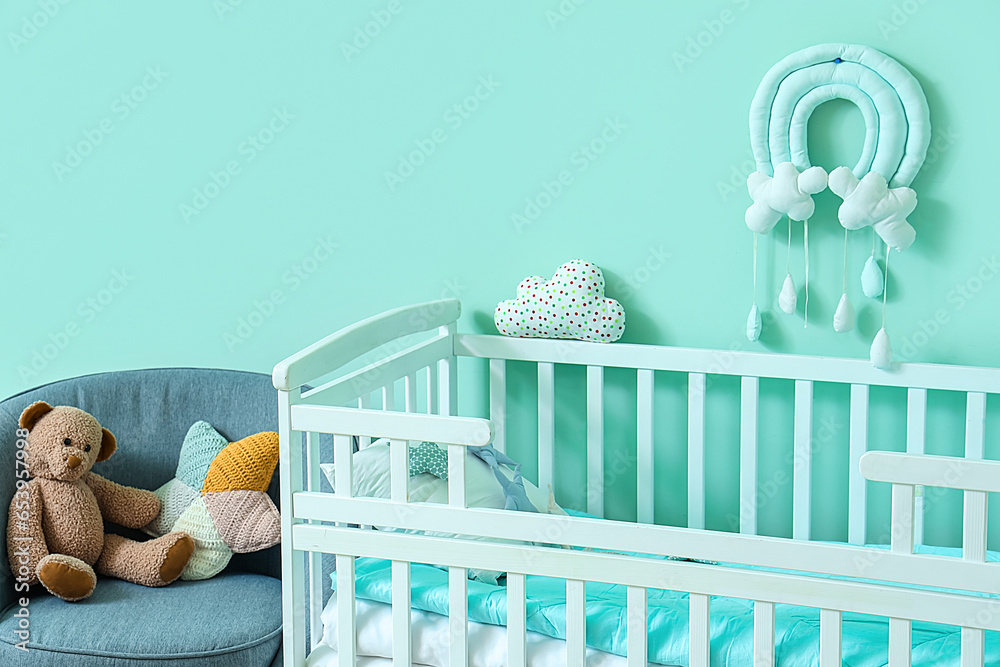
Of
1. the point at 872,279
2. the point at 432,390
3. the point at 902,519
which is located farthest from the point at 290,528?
the point at 872,279

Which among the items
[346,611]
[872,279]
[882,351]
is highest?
[872,279]

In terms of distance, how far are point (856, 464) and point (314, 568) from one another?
1060 millimetres

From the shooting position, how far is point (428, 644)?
149cm

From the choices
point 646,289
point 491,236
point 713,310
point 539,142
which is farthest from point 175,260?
point 713,310

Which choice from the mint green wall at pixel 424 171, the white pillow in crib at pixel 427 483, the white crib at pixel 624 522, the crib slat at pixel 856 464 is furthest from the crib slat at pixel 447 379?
the crib slat at pixel 856 464

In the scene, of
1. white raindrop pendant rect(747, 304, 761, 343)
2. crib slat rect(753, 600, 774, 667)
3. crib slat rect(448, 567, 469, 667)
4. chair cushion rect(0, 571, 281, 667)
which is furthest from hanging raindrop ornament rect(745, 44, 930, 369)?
chair cushion rect(0, 571, 281, 667)

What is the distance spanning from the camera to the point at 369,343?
5.74 ft

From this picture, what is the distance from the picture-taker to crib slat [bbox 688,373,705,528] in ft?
6.34

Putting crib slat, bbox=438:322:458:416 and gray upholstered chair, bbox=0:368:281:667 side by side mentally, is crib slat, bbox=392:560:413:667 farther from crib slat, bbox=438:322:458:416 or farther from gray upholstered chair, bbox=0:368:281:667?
crib slat, bbox=438:322:458:416

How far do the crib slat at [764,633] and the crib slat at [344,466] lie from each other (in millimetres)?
628

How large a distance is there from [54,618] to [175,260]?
3.00ft

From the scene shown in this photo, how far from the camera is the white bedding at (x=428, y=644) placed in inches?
56.7

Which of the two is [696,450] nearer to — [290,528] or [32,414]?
[290,528]

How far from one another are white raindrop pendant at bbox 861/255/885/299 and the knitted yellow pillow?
1.23 meters
